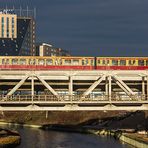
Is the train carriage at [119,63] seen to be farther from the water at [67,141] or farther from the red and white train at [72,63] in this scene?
the water at [67,141]

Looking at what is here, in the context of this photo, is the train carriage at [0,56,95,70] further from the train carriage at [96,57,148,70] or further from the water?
the water

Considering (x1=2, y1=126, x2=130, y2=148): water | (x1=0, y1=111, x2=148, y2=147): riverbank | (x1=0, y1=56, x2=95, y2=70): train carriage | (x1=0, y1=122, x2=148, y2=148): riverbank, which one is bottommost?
(x1=2, y1=126, x2=130, y2=148): water

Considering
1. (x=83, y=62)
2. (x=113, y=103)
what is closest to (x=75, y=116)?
(x=83, y=62)

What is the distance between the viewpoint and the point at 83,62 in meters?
111

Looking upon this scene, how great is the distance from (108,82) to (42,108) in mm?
16291

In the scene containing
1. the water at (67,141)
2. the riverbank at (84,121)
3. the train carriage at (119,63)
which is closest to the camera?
the water at (67,141)

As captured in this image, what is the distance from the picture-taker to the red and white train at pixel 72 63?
108125 mm

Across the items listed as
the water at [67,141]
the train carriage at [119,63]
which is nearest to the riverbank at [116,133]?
the water at [67,141]

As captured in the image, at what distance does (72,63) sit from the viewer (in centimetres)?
11106

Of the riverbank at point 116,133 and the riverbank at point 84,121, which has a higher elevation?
the riverbank at point 84,121

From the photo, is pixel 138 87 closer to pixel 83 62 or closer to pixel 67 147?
pixel 83 62

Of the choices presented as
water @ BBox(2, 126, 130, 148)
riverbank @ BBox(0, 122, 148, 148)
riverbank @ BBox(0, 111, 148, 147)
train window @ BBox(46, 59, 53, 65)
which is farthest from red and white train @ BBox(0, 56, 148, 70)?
water @ BBox(2, 126, 130, 148)

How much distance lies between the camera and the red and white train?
4257 inches

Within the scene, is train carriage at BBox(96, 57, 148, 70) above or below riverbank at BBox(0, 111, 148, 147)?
above
